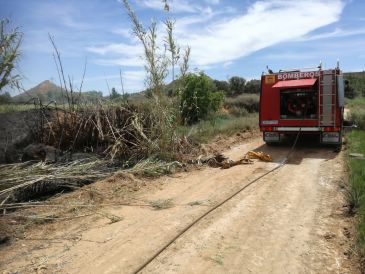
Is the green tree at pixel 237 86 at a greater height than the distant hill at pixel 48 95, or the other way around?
the green tree at pixel 237 86

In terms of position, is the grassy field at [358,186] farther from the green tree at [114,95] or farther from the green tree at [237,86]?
the green tree at [237,86]

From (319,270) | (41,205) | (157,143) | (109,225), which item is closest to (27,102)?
(157,143)

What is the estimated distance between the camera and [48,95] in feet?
36.7

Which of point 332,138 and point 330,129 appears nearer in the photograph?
point 330,129

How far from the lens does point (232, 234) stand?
554 cm

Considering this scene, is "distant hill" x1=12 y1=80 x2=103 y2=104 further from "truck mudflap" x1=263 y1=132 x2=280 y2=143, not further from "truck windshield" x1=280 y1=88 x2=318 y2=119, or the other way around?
"truck windshield" x1=280 y1=88 x2=318 y2=119

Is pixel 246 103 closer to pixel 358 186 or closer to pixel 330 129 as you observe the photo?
pixel 330 129

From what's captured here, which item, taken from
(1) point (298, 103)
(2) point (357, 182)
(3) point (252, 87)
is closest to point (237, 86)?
(3) point (252, 87)

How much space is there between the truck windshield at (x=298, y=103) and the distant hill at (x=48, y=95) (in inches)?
240

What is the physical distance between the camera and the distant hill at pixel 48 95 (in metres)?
10.7

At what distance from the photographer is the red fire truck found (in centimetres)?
1209

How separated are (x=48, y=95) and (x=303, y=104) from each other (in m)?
8.19

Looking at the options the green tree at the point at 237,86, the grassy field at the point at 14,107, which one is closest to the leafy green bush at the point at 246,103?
the green tree at the point at 237,86

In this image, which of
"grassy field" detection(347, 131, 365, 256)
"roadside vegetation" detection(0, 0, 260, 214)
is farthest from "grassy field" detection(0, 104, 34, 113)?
"grassy field" detection(347, 131, 365, 256)
